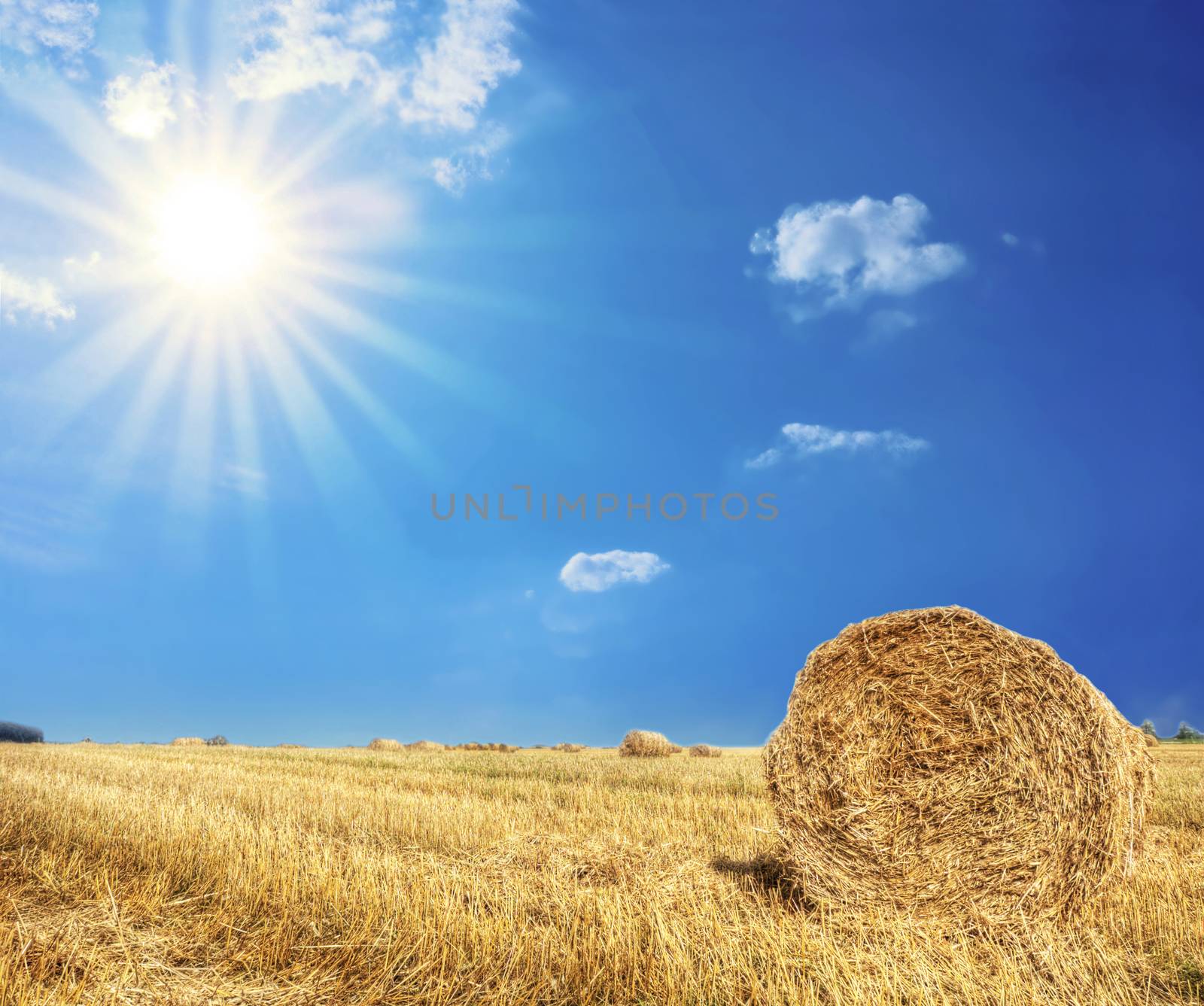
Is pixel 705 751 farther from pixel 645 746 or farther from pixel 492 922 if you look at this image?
pixel 492 922

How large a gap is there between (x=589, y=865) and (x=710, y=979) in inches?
106

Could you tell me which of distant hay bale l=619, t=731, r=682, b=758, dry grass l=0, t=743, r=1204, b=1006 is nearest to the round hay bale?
dry grass l=0, t=743, r=1204, b=1006

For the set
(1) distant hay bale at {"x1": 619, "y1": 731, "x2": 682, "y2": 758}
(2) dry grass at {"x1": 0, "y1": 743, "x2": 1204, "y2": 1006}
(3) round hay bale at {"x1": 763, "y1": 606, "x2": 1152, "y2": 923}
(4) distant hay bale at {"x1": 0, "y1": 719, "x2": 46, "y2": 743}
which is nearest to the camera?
(2) dry grass at {"x1": 0, "y1": 743, "x2": 1204, "y2": 1006}

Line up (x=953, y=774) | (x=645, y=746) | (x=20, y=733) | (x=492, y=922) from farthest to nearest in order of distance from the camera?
(x=20, y=733) < (x=645, y=746) < (x=953, y=774) < (x=492, y=922)

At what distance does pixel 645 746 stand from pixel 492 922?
19.1 m

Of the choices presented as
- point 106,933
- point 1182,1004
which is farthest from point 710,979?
point 106,933

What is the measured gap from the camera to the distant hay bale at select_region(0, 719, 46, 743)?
42188 mm

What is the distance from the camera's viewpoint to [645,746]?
23266mm

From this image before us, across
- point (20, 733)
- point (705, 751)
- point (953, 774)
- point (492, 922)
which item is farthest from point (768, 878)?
point (20, 733)

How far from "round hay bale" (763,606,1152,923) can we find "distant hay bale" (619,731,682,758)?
675 inches

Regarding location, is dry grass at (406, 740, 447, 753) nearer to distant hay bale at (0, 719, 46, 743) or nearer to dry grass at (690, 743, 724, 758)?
dry grass at (690, 743, 724, 758)

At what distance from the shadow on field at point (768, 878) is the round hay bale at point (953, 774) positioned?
126 millimetres

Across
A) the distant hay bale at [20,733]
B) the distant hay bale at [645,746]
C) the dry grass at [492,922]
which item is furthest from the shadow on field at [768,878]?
the distant hay bale at [20,733]

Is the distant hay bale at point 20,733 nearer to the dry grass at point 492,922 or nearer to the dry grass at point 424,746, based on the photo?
the dry grass at point 424,746
